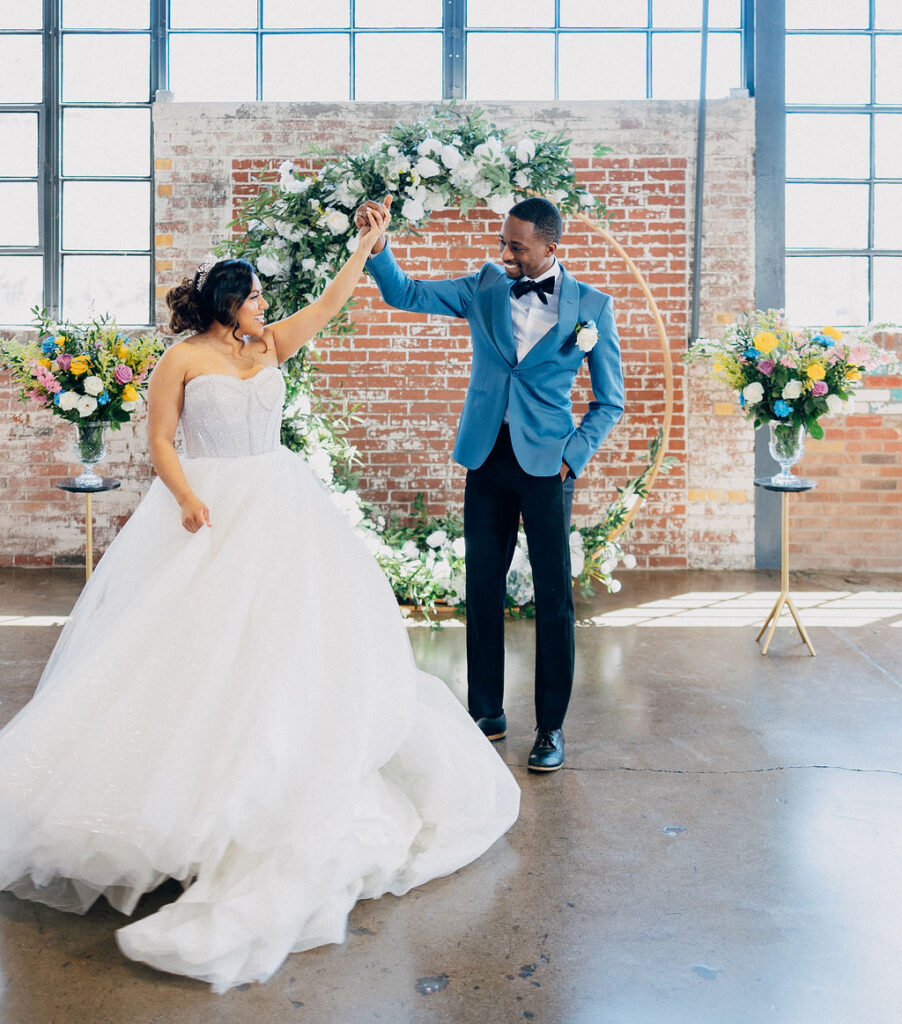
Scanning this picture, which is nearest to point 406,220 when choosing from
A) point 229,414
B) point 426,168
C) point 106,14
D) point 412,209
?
point 412,209

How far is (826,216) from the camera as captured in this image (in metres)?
6.68

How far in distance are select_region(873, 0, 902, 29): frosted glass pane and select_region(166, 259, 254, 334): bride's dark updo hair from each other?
18.2 feet

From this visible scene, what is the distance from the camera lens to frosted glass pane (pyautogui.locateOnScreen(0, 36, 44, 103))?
6.69 meters

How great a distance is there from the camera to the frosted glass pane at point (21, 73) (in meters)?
6.69

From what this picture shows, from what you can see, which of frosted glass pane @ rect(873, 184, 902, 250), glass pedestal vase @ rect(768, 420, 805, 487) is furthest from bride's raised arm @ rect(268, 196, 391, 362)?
frosted glass pane @ rect(873, 184, 902, 250)

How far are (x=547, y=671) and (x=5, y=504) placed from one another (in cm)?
452

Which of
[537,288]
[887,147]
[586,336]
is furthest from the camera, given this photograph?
[887,147]

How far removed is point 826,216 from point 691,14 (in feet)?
5.02

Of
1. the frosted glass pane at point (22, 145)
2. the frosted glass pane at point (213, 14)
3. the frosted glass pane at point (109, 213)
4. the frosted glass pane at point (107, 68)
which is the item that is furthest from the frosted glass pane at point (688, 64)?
the frosted glass pane at point (22, 145)

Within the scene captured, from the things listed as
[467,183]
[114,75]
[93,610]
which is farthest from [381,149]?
[93,610]

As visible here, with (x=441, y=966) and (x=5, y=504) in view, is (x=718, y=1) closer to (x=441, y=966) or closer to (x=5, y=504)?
(x=5, y=504)

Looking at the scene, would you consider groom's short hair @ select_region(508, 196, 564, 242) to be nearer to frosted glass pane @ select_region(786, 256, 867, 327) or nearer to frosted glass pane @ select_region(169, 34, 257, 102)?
frosted glass pane @ select_region(786, 256, 867, 327)

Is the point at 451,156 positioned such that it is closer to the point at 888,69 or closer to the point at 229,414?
the point at 229,414

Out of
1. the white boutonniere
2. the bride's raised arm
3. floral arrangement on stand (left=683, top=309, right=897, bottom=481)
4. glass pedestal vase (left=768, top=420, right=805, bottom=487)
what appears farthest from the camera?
glass pedestal vase (left=768, top=420, right=805, bottom=487)
